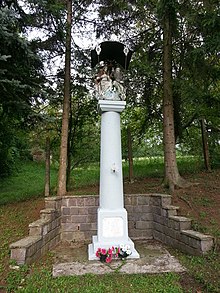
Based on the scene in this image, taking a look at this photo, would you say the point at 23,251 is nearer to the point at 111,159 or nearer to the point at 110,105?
the point at 111,159

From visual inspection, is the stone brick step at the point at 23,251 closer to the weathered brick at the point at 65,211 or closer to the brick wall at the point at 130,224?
the brick wall at the point at 130,224

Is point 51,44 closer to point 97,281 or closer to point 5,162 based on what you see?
point 97,281

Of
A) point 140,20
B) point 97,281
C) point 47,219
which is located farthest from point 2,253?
point 140,20

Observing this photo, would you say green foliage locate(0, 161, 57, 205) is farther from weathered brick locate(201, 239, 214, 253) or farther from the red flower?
weathered brick locate(201, 239, 214, 253)

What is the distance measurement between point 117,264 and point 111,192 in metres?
1.11

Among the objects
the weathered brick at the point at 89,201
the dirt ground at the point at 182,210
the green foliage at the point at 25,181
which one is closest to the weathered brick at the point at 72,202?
the weathered brick at the point at 89,201

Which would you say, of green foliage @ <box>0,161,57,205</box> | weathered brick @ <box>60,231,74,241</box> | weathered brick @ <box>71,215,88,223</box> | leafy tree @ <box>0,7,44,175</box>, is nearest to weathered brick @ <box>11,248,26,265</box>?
weathered brick @ <box>60,231,74,241</box>

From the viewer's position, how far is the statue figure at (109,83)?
4.32 m

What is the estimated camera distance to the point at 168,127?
236 inches

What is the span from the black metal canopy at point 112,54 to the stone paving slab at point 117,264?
3515 millimetres

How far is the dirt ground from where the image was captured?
13.3 feet

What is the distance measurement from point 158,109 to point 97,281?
250 inches

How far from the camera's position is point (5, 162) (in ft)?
38.2

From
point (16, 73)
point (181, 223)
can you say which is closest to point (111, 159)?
point (181, 223)
